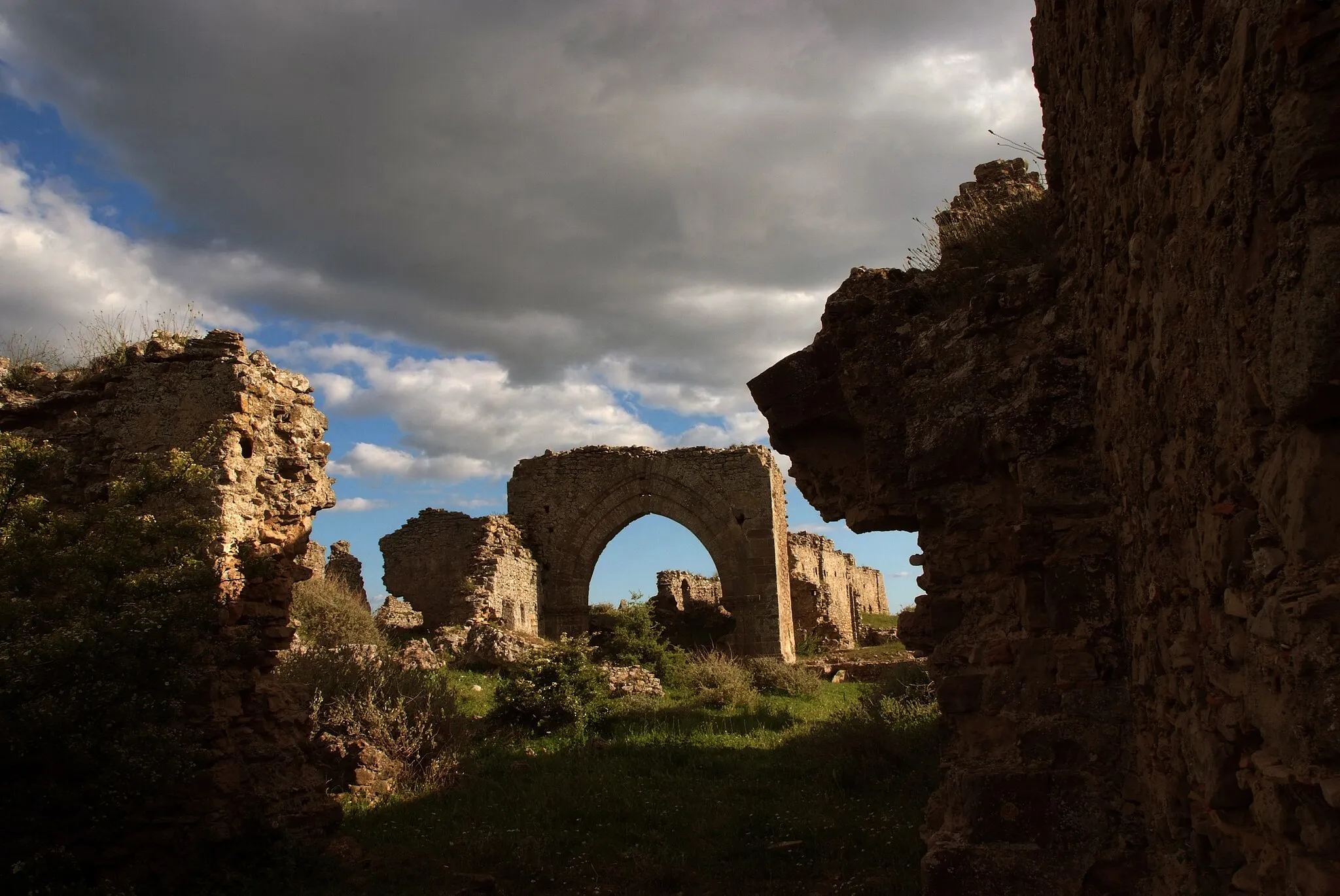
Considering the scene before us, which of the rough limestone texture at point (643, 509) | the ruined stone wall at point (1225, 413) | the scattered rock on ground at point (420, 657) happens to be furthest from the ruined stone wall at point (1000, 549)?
the rough limestone texture at point (643, 509)

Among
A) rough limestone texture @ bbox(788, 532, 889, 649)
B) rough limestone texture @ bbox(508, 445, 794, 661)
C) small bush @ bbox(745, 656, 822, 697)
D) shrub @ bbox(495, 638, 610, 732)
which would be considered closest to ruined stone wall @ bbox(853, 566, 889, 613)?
rough limestone texture @ bbox(788, 532, 889, 649)

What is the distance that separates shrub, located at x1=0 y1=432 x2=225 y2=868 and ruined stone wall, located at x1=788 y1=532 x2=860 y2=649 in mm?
17393

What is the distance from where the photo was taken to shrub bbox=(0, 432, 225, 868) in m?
4.26

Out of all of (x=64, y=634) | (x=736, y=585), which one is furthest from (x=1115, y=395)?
(x=736, y=585)

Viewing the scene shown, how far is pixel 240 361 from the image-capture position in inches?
264

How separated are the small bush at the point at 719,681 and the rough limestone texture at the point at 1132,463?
285 inches

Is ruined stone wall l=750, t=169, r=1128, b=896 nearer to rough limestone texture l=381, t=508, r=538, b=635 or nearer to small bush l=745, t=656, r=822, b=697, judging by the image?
small bush l=745, t=656, r=822, b=697

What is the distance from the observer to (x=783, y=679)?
13555 millimetres

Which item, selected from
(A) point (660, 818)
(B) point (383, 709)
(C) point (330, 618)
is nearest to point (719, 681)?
(B) point (383, 709)

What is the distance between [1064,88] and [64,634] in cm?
488

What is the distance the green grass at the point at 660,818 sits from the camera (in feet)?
18.1

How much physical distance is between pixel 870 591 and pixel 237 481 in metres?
30.7

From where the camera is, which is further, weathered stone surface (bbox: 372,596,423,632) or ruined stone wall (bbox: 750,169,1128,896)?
weathered stone surface (bbox: 372,596,423,632)

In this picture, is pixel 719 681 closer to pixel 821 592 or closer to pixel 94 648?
pixel 94 648
